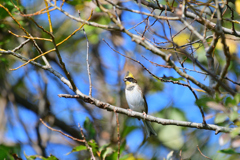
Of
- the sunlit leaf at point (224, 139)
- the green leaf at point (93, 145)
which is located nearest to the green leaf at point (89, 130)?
the green leaf at point (93, 145)

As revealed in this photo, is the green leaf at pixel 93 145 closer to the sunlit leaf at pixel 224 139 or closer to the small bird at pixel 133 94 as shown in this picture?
the sunlit leaf at pixel 224 139

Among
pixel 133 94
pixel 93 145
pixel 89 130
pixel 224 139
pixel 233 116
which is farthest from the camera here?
pixel 133 94

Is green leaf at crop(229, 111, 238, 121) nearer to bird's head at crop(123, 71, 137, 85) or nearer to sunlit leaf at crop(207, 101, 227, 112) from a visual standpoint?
sunlit leaf at crop(207, 101, 227, 112)

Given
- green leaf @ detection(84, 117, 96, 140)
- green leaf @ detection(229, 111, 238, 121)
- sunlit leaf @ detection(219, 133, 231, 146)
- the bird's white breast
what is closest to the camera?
green leaf @ detection(229, 111, 238, 121)

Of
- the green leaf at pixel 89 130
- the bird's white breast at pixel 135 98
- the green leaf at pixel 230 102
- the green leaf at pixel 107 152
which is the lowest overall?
the green leaf at pixel 230 102

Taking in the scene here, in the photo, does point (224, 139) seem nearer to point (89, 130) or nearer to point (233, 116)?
point (233, 116)

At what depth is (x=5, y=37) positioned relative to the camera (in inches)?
215

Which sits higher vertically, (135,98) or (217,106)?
(135,98)

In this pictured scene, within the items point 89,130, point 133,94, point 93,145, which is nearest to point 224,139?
point 93,145

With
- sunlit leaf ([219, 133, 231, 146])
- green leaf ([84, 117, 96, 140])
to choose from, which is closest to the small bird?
green leaf ([84, 117, 96, 140])

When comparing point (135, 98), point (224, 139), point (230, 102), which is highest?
point (135, 98)

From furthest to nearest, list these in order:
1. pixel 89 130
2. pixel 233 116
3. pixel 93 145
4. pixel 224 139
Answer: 1. pixel 89 130
2. pixel 93 145
3. pixel 224 139
4. pixel 233 116

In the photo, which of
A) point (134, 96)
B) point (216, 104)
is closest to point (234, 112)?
point (216, 104)

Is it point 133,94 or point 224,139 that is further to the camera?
point 133,94
